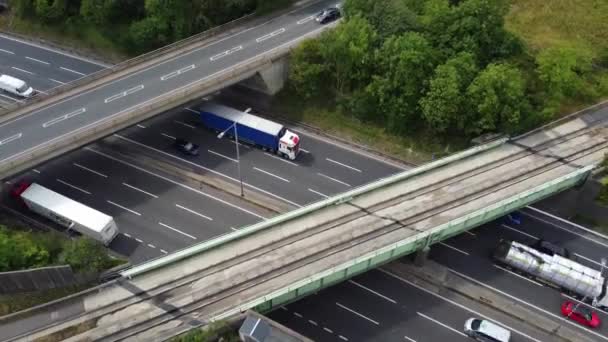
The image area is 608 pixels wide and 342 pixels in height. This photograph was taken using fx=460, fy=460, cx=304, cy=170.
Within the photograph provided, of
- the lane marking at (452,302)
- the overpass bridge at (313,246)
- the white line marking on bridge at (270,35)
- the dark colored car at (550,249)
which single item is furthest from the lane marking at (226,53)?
the dark colored car at (550,249)

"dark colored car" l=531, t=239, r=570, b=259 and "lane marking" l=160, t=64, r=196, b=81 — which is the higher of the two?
"lane marking" l=160, t=64, r=196, b=81

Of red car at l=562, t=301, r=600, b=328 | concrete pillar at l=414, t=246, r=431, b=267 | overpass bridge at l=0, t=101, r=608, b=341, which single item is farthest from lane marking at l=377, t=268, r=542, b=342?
overpass bridge at l=0, t=101, r=608, b=341

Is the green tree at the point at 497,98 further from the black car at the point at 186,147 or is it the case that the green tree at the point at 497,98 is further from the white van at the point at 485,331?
the black car at the point at 186,147

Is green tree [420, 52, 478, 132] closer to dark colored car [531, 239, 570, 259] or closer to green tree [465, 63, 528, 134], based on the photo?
green tree [465, 63, 528, 134]

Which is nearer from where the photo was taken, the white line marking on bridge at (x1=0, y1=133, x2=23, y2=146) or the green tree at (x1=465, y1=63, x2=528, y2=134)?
the white line marking on bridge at (x1=0, y1=133, x2=23, y2=146)

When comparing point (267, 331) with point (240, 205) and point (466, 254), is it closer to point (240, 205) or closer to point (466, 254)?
point (240, 205)
